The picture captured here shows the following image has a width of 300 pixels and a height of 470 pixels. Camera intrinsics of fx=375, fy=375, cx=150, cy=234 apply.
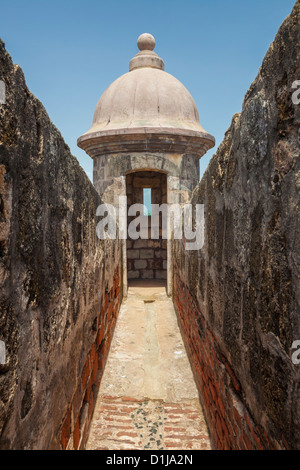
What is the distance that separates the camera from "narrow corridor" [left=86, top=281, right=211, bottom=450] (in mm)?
2428

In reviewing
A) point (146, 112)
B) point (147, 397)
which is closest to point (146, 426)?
point (147, 397)

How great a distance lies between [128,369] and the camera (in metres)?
3.46

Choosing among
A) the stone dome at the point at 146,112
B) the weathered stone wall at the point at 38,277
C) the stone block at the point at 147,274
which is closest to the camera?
the weathered stone wall at the point at 38,277

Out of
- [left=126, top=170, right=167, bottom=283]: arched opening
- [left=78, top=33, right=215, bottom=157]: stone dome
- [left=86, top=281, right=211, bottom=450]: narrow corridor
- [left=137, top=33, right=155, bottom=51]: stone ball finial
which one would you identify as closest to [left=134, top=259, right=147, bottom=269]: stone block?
[left=126, top=170, right=167, bottom=283]: arched opening

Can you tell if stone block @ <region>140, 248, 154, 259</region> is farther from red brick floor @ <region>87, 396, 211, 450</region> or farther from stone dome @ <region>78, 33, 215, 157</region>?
red brick floor @ <region>87, 396, 211, 450</region>

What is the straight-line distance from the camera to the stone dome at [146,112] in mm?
6277

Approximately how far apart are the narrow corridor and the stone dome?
320 cm

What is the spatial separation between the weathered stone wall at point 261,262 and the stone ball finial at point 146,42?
648 centimetres

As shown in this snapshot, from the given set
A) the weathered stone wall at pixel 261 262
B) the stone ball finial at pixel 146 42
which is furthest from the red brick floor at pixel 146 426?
the stone ball finial at pixel 146 42

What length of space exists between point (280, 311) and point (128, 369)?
2.62 metres

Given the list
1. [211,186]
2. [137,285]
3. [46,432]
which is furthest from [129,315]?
[46,432]

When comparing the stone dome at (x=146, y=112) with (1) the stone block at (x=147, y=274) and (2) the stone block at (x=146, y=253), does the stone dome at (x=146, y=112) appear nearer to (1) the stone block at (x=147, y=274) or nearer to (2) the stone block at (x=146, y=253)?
(2) the stone block at (x=146, y=253)

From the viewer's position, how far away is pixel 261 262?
1.30 metres

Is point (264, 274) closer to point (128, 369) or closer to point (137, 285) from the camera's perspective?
point (128, 369)
